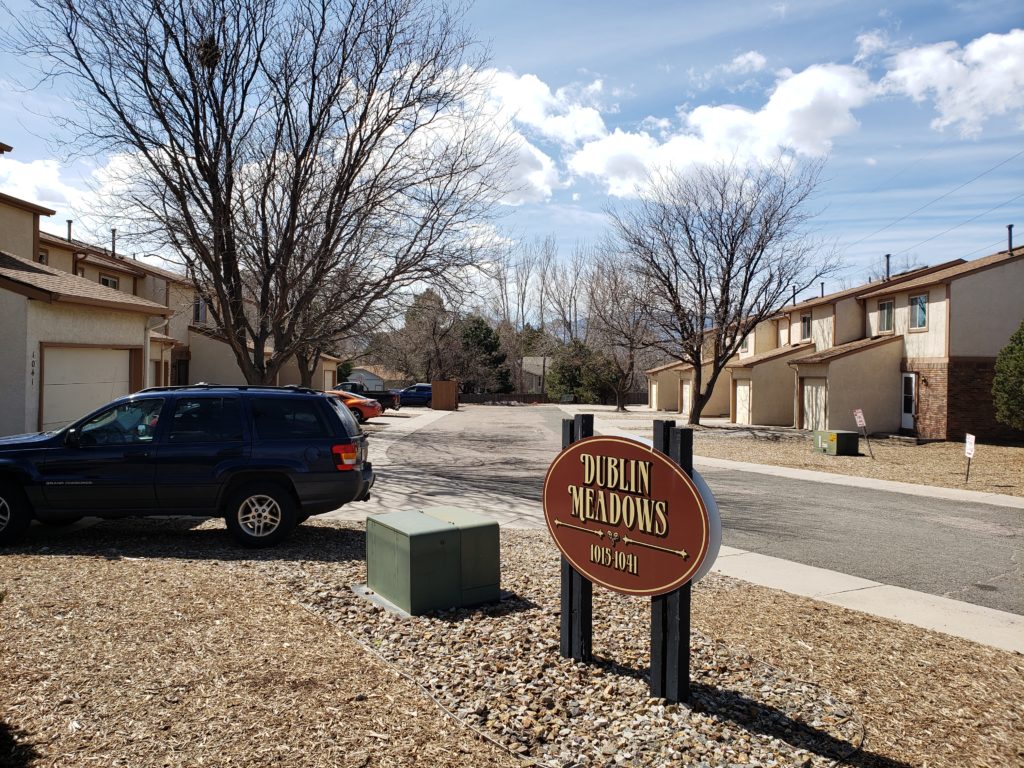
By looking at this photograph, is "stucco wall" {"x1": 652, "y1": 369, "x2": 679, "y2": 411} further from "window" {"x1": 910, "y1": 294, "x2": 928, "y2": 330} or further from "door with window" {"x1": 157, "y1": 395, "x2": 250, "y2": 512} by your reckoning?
"door with window" {"x1": 157, "y1": 395, "x2": 250, "y2": 512}

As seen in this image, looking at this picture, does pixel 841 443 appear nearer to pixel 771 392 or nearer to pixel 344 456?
pixel 771 392

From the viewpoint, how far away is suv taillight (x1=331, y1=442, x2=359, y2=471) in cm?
902

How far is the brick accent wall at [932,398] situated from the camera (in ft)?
82.6

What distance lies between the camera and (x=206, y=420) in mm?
9055

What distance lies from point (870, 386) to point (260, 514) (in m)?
24.9

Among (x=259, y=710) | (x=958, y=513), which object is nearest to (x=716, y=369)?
(x=958, y=513)

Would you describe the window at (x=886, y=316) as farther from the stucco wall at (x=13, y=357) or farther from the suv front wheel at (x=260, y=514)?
the stucco wall at (x=13, y=357)

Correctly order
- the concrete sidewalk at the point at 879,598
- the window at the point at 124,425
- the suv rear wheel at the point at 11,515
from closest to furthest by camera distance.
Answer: the concrete sidewalk at the point at 879,598 < the suv rear wheel at the point at 11,515 < the window at the point at 124,425

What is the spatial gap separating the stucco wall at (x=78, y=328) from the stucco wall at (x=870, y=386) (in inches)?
888

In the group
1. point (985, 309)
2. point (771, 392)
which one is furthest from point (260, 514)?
point (771, 392)

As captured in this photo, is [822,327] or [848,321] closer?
[848,321]

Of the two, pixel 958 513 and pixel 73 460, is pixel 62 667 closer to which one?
pixel 73 460

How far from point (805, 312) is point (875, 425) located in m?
8.93

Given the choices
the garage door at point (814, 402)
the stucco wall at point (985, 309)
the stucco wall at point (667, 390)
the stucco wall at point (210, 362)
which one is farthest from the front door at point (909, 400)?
the stucco wall at point (210, 362)
